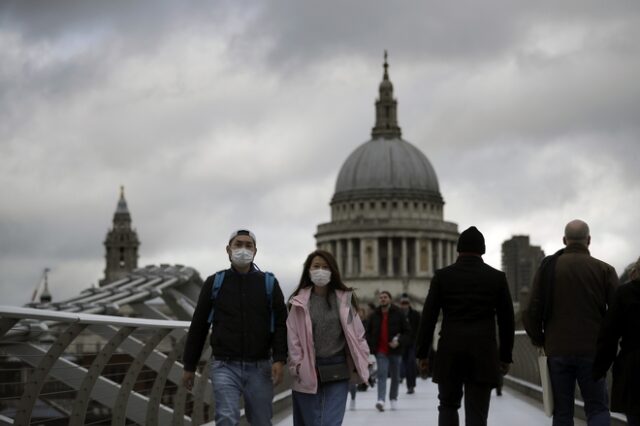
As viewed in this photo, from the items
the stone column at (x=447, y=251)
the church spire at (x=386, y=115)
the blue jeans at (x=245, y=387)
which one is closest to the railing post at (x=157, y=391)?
the blue jeans at (x=245, y=387)

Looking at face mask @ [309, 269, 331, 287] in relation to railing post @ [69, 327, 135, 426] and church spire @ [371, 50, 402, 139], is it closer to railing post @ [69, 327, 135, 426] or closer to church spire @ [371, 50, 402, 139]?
railing post @ [69, 327, 135, 426]

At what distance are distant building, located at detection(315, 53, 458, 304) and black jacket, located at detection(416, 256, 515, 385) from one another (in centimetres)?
14009

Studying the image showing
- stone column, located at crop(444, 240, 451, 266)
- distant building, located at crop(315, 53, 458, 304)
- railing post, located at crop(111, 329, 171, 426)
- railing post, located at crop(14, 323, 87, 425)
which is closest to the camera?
railing post, located at crop(14, 323, 87, 425)

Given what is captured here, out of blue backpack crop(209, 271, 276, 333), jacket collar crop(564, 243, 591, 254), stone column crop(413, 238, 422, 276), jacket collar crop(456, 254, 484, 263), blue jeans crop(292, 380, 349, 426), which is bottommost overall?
blue jeans crop(292, 380, 349, 426)

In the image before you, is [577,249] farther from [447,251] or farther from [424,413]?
[447,251]

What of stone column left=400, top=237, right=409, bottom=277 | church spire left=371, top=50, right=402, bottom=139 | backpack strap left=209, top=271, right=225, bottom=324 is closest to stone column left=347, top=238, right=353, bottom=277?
stone column left=400, top=237, right=409, bottom=277

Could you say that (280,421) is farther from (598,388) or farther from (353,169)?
(353,169)

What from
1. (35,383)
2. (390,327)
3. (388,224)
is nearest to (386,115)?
(388,224)

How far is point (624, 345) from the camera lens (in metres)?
10.0

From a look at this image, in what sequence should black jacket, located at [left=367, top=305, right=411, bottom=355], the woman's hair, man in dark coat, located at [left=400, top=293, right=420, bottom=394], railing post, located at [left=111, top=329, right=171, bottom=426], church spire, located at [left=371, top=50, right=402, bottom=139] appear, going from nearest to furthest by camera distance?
the woman's hair → railing post, located at [left=111, top=329, right=171, bottom=426] → black jacket, located at [left=367, top=305, right=411, bottom=355] → man in dark coat, located at [left=400, top=293, right=420, bottom=394] → church spire, located at [left=371, top=50, right=402, bottom=139]

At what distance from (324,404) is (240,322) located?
2.89 feet

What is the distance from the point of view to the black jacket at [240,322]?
34.6 feet

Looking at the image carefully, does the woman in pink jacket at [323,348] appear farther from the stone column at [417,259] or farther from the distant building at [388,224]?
the stone column at [417,259]

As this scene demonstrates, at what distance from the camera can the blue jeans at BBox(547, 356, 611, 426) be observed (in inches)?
445
